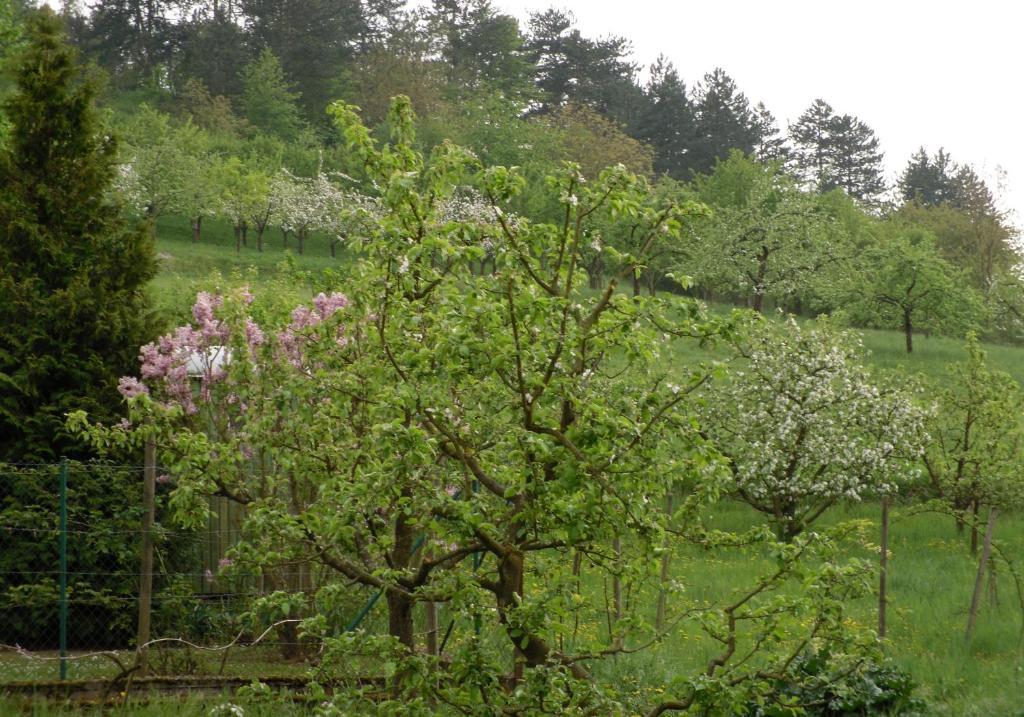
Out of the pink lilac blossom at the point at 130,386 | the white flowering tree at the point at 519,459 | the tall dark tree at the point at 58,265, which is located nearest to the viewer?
the white flowering tree at the point at 519,459

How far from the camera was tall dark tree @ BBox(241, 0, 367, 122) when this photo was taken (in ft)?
215

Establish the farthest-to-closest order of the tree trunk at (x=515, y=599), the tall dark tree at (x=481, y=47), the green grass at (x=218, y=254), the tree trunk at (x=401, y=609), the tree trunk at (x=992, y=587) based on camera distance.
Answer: the tall dark tree at (x=481, y=47) → the green grass at (x=218, y=254) → the tree trunk at (x=992, y=587) → the tree trunk at (x=401, y=609) → the tree trunk at (x=515, y=599)

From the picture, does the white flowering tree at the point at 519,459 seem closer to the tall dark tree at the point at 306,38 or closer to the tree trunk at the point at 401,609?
the tree trunk at the point at 401,609

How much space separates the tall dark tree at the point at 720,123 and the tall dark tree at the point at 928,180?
13.6 meters

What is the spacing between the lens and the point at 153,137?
5047 cm

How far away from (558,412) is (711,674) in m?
1.42

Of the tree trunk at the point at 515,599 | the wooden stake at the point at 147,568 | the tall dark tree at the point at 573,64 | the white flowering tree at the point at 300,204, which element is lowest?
the wooden stake at the point at 147,568

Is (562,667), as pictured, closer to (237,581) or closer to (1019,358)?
(237,581)

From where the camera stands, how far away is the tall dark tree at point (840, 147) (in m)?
76.3

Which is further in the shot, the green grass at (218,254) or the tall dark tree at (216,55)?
the tall dark tree at (216,55)

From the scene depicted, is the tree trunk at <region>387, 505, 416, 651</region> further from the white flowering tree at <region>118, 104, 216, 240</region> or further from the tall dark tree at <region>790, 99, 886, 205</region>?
the tall dark tree at <region>790, 99, 886, 205</region>

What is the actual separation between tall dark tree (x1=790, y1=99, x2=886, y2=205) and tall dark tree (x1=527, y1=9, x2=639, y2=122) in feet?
42.4

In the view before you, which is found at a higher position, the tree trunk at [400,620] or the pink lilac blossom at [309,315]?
the pink lilac blossom at [309,315]

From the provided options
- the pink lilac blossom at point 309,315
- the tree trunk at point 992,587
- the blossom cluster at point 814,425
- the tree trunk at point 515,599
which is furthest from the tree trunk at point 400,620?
the blossom cluster at point 814,425
